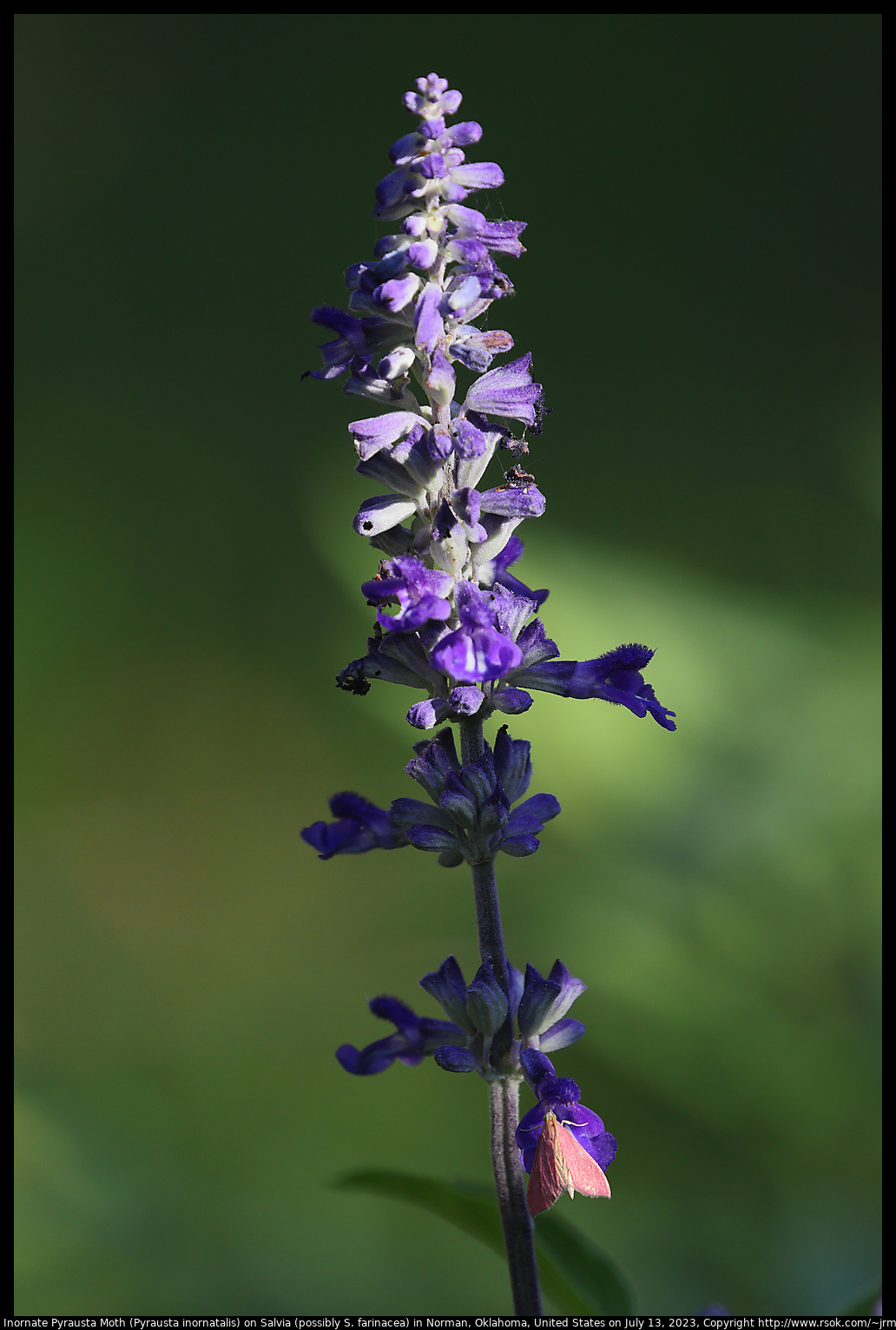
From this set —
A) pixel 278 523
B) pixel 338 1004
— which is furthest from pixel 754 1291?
pixel 278 523

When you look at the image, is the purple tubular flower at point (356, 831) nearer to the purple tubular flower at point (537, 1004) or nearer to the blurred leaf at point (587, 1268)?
the purple tubular flower at point (537, 1004)

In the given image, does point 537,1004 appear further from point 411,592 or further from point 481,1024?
point 411,592

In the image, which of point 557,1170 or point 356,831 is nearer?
point 557,1170

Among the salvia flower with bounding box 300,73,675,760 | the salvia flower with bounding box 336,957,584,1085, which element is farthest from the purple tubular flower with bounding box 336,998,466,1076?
the salvia flower with bounding box 300,73,675,760

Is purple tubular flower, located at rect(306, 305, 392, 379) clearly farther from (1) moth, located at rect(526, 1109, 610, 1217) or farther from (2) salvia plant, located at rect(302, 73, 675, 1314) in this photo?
(1) moth, located at rect(526, 1109, 610, 1217)

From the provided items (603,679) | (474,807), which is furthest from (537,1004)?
(603,679)

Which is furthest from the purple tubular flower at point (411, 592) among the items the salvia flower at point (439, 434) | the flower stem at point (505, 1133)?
the flower stem at point (505, 1133)
